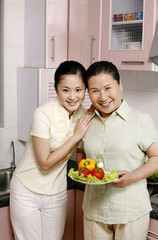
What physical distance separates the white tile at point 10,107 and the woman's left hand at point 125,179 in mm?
1344

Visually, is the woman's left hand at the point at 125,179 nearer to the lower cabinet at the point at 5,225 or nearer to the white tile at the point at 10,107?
the lower cabinet at the point at 5,225

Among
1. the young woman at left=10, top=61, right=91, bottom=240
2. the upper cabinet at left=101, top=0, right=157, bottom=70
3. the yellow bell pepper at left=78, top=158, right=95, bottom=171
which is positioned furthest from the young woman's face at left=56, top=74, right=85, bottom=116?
the upper cabinet at left=101, top=0, right=157, bottom=70

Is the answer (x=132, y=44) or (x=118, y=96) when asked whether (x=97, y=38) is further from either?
(x=118, y=96)

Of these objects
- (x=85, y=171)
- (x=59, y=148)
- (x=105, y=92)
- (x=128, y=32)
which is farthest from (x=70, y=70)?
(x=128, y=32)

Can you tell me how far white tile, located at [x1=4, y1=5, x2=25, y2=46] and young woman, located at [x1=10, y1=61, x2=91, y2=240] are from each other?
992 mm

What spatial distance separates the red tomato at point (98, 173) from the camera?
1549mm

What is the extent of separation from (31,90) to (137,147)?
1.14 metres

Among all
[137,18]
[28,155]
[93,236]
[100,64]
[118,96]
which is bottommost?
[93,236]

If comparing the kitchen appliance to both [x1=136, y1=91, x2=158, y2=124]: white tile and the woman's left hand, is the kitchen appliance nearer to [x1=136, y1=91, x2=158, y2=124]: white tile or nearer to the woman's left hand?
[x1=136, y1=91, x2=158, y2=124]: white tile

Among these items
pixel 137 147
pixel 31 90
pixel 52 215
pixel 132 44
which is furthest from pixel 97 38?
pixel 52 215

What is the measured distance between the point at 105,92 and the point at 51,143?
1.37 feet

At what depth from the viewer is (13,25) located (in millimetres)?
2658

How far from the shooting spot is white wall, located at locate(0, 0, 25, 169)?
2.64 meters

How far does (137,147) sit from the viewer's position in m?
1.64
